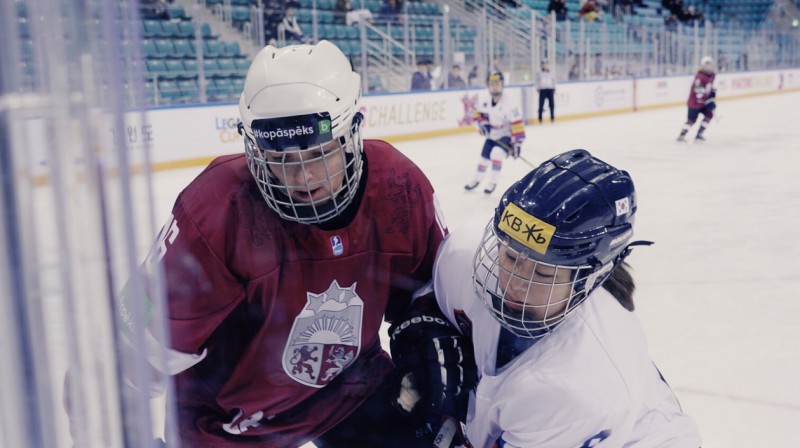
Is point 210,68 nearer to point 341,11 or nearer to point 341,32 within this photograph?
point 341,32

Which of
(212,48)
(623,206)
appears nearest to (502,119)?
(212,48)

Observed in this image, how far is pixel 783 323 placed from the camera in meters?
2.51

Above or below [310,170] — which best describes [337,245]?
below

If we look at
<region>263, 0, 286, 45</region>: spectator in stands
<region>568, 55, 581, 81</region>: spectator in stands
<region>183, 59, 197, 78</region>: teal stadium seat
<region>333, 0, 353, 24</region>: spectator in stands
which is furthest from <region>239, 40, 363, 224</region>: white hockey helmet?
<region>568, 55, 581, 81</region>: spectator in stands

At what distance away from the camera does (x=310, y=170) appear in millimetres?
1024

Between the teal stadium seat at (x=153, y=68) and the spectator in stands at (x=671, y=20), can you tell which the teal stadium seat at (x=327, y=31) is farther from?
the spectator in stands at (x=671, y=20)

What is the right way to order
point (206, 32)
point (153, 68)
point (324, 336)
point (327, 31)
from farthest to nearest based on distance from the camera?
point (327, 31), point (206, 32), point (324, 336), point (153, 68)

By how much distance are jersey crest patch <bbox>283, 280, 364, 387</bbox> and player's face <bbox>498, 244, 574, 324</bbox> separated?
25 cm

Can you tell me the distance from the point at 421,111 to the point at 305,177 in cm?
810

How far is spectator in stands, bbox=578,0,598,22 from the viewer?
45.2ft

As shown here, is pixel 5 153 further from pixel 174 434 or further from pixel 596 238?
pixel 596 238

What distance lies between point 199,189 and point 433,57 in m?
8.73

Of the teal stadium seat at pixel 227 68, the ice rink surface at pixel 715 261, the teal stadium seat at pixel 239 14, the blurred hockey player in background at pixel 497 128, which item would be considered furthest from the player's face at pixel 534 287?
the teal stadium seat at pixel 239 14

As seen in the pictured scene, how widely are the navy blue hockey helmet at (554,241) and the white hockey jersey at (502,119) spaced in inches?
185
